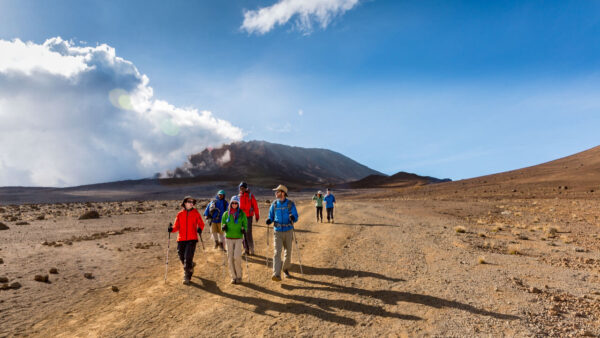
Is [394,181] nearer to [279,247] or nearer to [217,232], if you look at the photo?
[217,232]

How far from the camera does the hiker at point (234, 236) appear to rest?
830 centimetres

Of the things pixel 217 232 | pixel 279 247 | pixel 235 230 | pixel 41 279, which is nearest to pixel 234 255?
pixel 235 230

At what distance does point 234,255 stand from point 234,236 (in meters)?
0.48

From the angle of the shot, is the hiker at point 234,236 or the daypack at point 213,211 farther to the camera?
the daypack at point 213,211

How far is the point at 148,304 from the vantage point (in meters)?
7.23

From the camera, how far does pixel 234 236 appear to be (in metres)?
8.34

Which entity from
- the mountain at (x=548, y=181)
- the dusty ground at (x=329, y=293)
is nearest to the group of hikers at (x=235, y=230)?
the dusty ground at (x=329, y=293)

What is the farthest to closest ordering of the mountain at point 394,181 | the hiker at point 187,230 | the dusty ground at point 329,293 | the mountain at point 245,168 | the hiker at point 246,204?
the mountain at point 245,168 → the mountain at point 394,181 → the hiker at point 246,204 → the hiker at point 187,230 → the dusty ground at point 329,293

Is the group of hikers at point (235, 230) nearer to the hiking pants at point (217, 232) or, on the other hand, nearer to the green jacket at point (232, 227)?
the green jacket at point (232, 227)

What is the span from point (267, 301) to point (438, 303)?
3.60 m

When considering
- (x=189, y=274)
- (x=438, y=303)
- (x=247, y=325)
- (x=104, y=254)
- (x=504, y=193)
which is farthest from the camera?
(x=504, y=193)

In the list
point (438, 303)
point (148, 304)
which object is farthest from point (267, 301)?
point (438, 303)

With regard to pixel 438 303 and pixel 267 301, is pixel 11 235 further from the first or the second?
pixel 438 303

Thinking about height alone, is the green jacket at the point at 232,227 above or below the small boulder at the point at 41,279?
above
